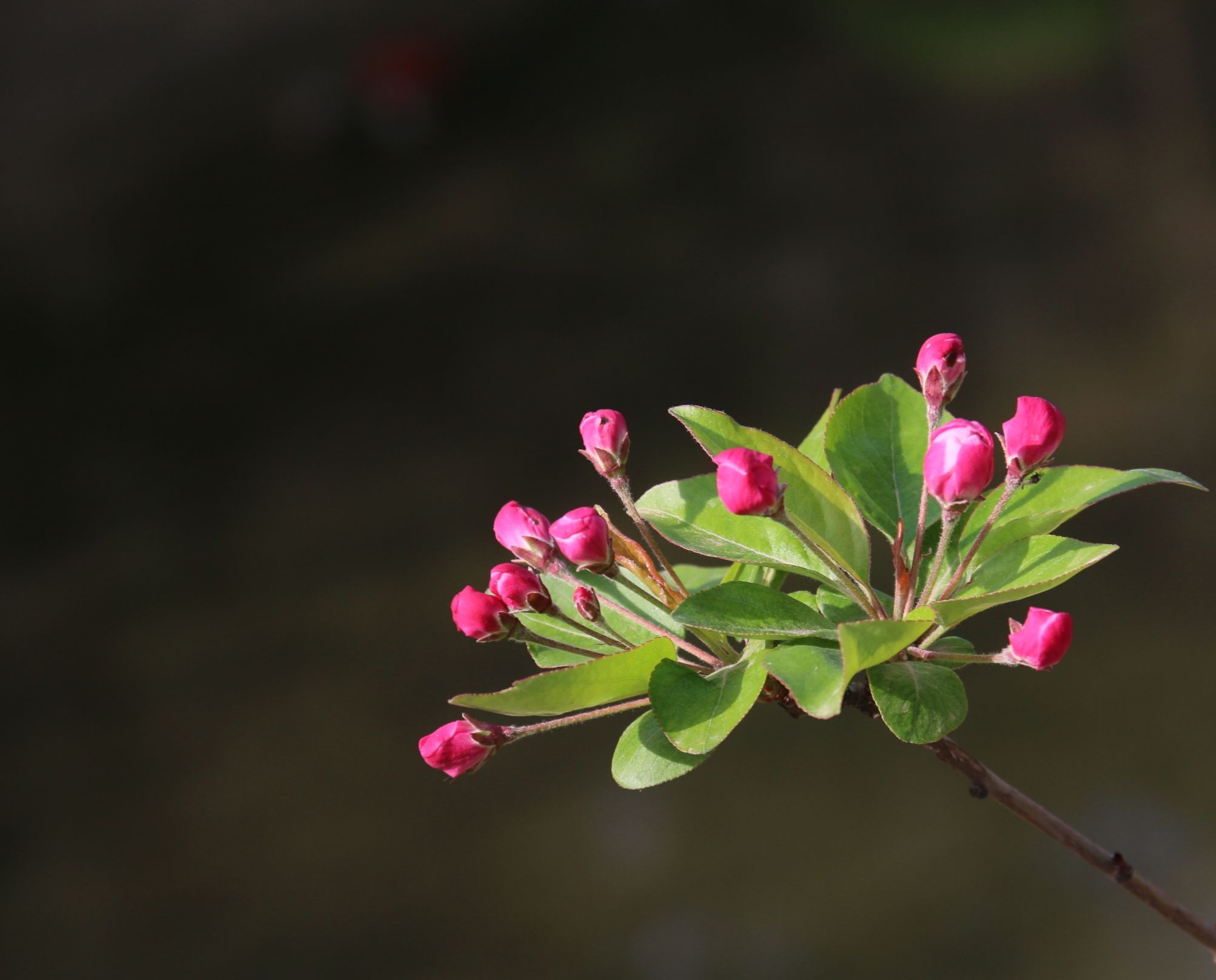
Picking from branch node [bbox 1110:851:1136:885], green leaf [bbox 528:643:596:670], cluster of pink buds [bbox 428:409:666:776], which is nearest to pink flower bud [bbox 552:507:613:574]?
cluster of pink buds [bbox 428:409:666:776]

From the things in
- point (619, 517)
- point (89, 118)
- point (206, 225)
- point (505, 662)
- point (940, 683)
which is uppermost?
point (89, 118)

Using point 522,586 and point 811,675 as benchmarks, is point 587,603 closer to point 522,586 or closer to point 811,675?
point 522,586

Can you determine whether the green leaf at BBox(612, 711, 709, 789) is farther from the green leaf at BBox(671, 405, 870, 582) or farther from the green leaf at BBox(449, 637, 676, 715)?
the green leaf at BBox(671, 405, 870, 582)

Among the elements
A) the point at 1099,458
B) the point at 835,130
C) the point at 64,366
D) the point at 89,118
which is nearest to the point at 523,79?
the point at 835,130

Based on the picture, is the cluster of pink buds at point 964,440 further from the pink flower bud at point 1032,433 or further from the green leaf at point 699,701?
the green leaf at point 699,701

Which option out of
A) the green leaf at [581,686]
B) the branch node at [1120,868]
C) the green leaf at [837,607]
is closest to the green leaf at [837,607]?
the green leaf at [837,607]

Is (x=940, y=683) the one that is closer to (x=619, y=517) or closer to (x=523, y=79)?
(x=619, y=517)

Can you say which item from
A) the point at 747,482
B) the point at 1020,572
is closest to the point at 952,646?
the point at 1020,572
